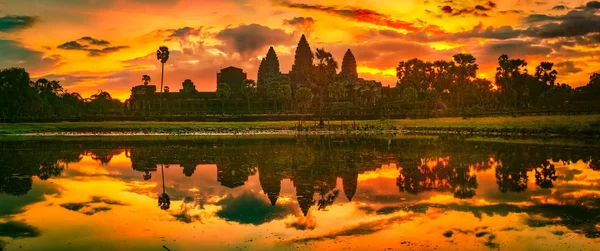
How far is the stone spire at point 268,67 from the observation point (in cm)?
15412

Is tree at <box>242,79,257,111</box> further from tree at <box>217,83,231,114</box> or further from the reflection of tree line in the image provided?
the reflection of tree line

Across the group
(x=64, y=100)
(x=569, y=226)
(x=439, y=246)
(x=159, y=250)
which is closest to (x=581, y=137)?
(x=569, y=226)

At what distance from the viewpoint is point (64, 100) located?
120125 millimetres

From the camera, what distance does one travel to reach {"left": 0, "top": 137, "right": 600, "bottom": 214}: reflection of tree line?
63.0ft

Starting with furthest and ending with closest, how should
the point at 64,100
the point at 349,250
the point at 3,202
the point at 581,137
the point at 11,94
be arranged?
1. the point at 64,100
2. the point at 11,94
3. the point at 581,137
4. the point at 3,202
5. the point at 349,250

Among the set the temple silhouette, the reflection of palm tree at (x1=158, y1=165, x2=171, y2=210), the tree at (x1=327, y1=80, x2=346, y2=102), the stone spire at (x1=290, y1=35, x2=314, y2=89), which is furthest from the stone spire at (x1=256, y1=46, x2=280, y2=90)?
the reflection of palm tree at (x1=158, y1=165, x2=171, y2=210)

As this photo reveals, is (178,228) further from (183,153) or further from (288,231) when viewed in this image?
(183,153)

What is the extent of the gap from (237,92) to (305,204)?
390 ft

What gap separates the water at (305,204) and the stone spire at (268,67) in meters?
126

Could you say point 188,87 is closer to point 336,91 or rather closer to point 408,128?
point 336,91

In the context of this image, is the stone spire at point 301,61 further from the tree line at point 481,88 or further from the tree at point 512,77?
the tree at point 512,77

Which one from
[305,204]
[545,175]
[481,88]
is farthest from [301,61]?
[305,204]

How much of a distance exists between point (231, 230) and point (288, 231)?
1.41m

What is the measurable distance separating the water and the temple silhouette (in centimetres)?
7194
